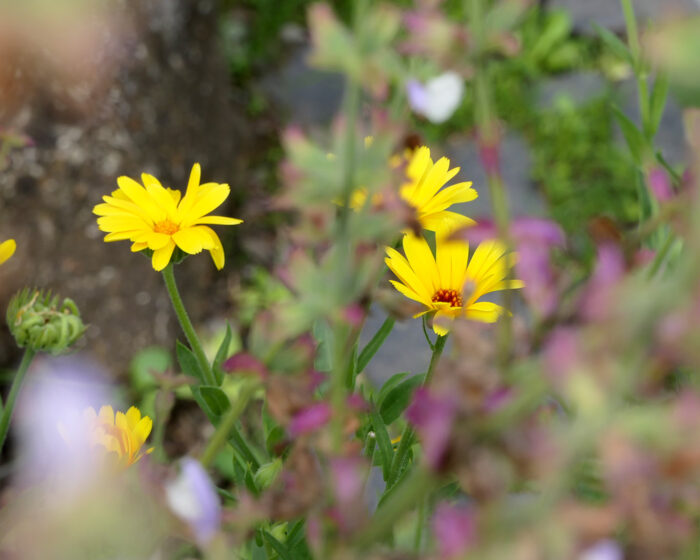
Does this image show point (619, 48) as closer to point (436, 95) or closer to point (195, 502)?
point (436, 95)

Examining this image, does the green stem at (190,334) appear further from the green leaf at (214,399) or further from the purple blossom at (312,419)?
the purple blossom at (312,419)

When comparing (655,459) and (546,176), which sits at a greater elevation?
(655,459)

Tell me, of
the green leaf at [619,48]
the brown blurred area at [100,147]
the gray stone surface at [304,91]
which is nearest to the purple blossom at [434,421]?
the green leaf at [619,48]

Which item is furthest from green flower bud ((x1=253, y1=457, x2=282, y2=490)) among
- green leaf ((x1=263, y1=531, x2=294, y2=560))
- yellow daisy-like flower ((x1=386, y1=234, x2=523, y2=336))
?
yellow daisy-like flower ((x1=386, y1=234, x2=523, y2=336))

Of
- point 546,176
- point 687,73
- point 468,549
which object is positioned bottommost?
point 546,176

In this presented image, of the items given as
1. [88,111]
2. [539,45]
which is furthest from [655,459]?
[539,45]

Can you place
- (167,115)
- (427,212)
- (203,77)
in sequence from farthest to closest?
(203,77), (167,115), (427,212)

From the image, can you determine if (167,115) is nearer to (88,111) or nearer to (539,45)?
(88,111)
